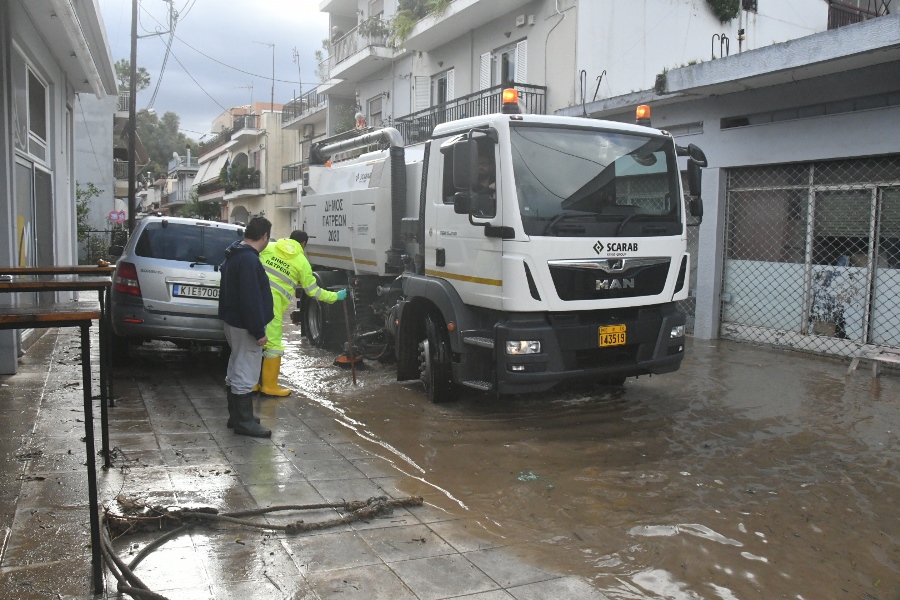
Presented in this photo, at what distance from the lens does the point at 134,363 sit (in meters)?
9.52

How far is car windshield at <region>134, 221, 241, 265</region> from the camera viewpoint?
8.55m

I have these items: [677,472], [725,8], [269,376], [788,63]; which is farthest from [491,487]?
[725,8]

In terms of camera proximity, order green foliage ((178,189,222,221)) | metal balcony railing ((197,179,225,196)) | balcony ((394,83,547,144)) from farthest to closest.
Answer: green foliage ((178,189,222,221)) < metal balcony railing ((197,179,225,196)) < balcony ((394,83,547,144))

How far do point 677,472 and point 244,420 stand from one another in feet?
11.2

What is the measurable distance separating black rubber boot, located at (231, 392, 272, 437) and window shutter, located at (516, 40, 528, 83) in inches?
492

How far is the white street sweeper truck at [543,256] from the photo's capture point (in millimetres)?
6324

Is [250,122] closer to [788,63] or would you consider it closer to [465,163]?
[788,63]

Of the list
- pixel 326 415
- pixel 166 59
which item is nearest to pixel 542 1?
pixel 326 415

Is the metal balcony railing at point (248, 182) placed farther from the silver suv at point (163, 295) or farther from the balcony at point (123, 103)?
the silver suv at point (163, 295)

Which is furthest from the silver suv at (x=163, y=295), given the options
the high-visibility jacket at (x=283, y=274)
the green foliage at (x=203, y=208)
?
the green foliage at (x=203, y=208)

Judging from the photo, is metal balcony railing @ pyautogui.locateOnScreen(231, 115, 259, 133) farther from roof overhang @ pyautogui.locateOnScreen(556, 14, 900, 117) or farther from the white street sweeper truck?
the white street sweeper truck

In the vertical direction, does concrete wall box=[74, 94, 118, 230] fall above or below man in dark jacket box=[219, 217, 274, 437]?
above

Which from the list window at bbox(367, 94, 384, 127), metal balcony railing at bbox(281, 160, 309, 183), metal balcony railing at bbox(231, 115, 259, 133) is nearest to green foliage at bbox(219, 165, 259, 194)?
metal balcony railing at bbox(281, 160, 309, 183)

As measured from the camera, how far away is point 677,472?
18.1 ft
